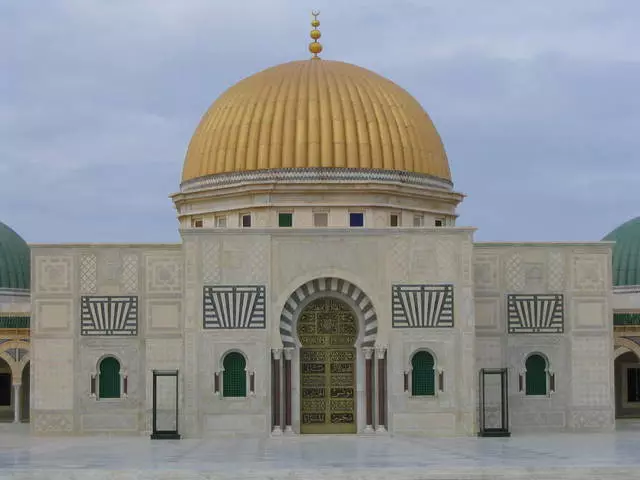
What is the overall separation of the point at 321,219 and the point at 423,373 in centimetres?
508

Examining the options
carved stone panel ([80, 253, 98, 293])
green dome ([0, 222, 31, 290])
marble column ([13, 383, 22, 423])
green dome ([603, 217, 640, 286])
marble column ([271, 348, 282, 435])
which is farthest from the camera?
green dome ([603, 217, 640, 286])

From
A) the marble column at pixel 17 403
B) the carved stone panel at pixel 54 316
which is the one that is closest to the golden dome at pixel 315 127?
the carved stone panel at pixel 54 316

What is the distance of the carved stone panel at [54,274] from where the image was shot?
28.4 metres

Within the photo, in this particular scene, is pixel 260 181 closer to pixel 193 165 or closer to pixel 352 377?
pixel 193 165

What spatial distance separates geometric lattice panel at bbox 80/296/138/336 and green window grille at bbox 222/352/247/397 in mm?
2337

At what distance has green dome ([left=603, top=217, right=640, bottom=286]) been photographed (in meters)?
39.5

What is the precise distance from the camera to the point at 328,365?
2783 centimetres

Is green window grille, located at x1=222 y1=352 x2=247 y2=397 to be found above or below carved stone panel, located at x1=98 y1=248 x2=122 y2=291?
below

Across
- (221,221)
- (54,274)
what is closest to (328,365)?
(221,221)

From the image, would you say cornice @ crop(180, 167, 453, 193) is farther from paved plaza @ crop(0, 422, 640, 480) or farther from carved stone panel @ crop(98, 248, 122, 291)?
paved plaza @ crop(0, 422, 640, 480)

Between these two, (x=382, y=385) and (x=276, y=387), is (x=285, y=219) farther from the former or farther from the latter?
(x=382, y=385)

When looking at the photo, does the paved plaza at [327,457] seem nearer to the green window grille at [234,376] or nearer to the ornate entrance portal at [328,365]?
the green window grille at [234,376]

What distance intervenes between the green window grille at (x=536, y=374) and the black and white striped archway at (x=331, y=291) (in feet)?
12.4

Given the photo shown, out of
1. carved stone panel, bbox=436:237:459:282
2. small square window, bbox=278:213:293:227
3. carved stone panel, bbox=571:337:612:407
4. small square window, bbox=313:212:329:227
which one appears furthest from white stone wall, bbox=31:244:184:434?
carved stone panel, bbox=571:337:612:407
